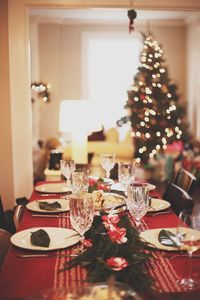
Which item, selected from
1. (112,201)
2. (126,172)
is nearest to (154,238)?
(112,201)

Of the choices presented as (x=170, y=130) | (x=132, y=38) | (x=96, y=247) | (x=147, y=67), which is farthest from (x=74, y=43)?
(x=96, y=247)

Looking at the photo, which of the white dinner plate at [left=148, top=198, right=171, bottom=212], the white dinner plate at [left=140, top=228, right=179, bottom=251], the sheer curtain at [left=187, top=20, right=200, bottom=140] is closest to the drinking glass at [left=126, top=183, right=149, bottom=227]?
the white dinner plate at [left=140, top=228, right=179, bottom=251]

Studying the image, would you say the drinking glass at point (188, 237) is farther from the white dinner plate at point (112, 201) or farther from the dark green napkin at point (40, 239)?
the white dinner plate at point (112, 201)

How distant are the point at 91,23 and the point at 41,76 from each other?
146cm

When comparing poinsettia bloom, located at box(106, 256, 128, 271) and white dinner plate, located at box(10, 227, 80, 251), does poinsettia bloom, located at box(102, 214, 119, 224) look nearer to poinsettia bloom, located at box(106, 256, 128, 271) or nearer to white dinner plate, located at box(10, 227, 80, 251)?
white dinner plate, located at box(10, 227, 80, 251)

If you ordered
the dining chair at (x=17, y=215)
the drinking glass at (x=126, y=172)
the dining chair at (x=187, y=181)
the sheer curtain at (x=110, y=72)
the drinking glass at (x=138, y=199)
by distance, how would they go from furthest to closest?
the sheer curtain at (x=110, y=72), the dining chair at (x=187, y=181), the drinking glass at (x=126, y=172), the dining chair at (x=17, y=215), the drinking glass at (x=138, y=199)

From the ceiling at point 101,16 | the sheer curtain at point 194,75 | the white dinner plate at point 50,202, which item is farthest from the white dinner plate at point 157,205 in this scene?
the ceiling at point 101,16

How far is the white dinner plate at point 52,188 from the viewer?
9.18 feet

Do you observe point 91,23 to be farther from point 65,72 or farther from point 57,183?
point 57,183

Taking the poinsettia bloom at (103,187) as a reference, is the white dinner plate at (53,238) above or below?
below

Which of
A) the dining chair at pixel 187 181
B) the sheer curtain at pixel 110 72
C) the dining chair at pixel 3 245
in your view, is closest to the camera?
the dining chair at pixel 3 245

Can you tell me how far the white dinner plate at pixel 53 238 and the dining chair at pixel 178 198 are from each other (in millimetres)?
719

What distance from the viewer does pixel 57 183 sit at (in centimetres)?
307

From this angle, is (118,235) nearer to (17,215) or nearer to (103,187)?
(103,187)
